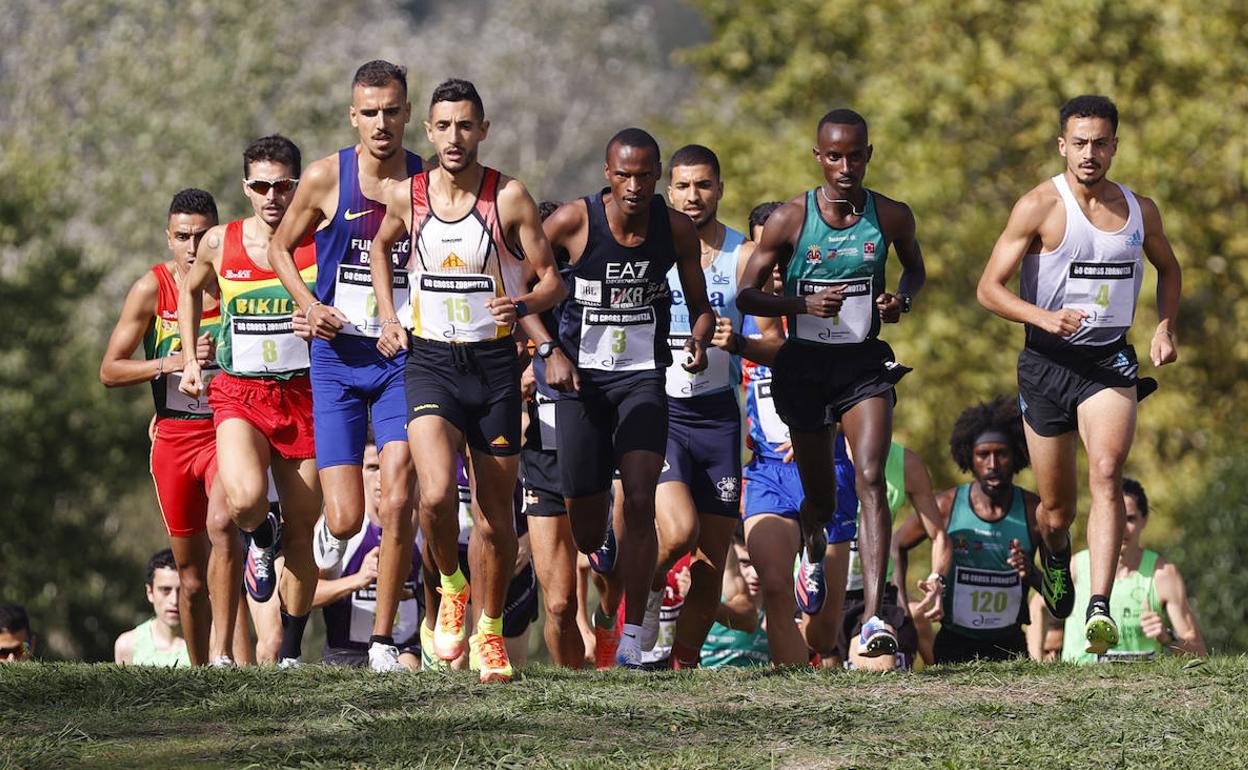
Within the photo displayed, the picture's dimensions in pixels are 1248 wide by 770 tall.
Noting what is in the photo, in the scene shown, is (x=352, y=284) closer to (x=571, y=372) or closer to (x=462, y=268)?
(x=462, y=268)

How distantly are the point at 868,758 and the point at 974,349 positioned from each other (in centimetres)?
1564

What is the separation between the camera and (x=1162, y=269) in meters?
10.3

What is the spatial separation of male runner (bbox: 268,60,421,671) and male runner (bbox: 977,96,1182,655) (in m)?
2.90

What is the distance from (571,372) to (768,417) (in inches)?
106

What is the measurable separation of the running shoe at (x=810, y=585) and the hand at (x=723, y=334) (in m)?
1.25

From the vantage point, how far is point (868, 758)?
297 inches

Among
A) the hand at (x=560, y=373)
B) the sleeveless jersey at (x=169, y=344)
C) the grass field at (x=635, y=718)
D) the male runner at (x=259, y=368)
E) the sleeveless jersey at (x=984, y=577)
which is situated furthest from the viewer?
the sleeveless jersey at (x=984, y=577)

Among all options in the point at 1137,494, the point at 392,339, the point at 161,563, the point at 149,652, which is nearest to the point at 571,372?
the point at 392,339

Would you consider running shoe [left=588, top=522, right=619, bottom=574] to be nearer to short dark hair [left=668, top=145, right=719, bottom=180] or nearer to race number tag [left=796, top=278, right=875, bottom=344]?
race number tag [left=796, top=278, right=875, bottom=344]

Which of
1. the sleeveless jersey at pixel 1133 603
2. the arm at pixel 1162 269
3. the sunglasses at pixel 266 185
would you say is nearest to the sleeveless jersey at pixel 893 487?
the sleeveless jersey at pixel 1133 603

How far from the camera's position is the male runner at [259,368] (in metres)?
10.4

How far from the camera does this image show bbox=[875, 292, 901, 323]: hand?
962cm

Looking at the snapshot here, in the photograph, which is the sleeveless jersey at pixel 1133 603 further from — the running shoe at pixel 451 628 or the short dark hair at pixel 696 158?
the running shoe at pixel 451 628

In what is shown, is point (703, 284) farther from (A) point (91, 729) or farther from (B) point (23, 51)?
(B) point (23, 51)
